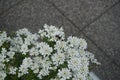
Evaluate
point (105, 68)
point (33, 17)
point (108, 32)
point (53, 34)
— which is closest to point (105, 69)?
point (105, 68)

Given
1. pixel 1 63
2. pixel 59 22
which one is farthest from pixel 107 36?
pixel 1 63

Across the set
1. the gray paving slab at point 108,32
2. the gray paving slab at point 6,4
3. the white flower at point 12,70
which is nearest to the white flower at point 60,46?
the white flower at point 12,70

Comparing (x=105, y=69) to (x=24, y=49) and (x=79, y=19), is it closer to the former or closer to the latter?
(x=79, y=19)

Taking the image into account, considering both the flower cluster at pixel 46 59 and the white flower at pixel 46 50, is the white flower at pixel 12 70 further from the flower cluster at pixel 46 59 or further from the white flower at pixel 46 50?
the white flower at pixel 46 50

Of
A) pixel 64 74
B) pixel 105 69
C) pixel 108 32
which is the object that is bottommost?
pixel 64 74

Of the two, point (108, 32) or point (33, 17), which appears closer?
point (108, 32)

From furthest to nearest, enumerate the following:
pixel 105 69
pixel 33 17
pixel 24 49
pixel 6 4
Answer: pixel 6 4 → pixel 33 17 → pixel 105 69 → pixel 24 49

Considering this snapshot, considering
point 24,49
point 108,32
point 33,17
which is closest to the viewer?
point 24,49

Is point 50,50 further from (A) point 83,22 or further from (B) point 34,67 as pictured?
(A) point 83,22

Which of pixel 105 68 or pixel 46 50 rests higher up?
pixel 105 68
